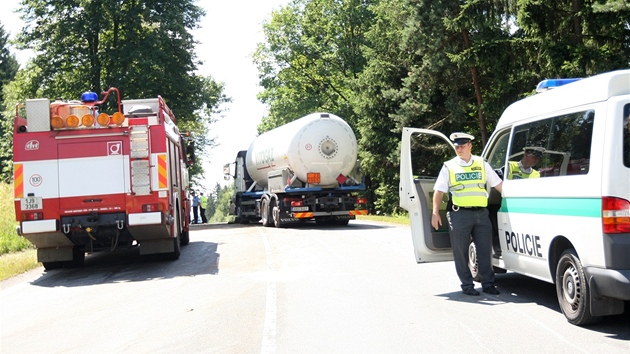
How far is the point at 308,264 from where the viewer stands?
12.8 m

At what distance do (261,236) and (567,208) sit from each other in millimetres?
14413

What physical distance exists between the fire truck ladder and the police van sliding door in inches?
7.9

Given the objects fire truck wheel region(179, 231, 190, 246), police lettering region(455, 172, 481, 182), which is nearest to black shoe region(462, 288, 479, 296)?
police lettering region(455, 172, 481, 182)

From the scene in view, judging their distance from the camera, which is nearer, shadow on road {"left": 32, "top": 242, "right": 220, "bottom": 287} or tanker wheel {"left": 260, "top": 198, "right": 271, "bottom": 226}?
shadow on road {"left": 32, "top": 242, "right": 220, "bottom": 287}

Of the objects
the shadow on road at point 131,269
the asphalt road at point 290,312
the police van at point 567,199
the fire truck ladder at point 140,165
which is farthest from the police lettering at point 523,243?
the fire truck ladder at point 140,165

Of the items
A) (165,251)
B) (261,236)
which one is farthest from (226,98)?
(165,251)

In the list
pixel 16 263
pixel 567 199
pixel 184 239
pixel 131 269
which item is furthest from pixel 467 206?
pixel 184 239

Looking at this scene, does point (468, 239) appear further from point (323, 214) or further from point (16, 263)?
point (323, 214)

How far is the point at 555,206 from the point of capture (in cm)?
718

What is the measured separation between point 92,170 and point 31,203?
1207mm

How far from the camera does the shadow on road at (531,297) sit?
6.77m

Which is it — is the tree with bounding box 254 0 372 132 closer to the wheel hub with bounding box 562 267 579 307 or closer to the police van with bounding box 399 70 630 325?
the police van with bounding box 399 70 630 325

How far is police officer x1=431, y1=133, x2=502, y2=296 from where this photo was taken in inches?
335

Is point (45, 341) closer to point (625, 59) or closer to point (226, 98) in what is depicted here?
point (625, 59)
